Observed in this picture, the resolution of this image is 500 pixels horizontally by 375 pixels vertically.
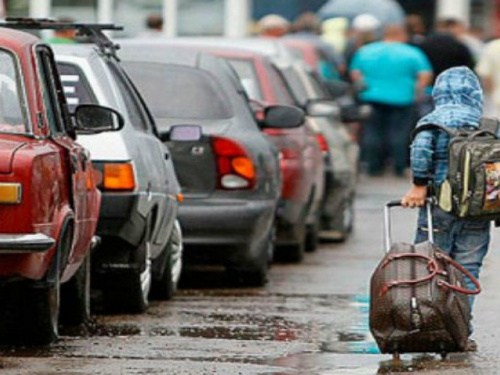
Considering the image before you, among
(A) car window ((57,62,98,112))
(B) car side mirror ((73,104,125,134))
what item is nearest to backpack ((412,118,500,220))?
(B) car side mirror ((73,104,125,134))

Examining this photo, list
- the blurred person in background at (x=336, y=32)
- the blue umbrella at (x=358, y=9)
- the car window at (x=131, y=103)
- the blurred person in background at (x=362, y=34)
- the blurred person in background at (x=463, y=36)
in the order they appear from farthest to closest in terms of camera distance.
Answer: the blue umbrella at (x=358, y=9) → the blurred person in background at (x=336, y=32) → the blurred person in background at (x=362, y=34) → the blurred person in background at (x=463, y=36) → the car window at (x=131, y=103)

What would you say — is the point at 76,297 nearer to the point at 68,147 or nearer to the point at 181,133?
the point at 68,147

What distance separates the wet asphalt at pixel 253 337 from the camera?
995 cm

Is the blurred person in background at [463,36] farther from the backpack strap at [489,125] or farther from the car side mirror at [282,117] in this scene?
the backpack strap at [489,125]

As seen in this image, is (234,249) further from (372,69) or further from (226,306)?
(372,69)

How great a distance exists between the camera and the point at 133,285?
12.2m

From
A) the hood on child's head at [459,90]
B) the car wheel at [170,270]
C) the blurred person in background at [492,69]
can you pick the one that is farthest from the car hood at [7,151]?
the blurred person in background at [492,69]

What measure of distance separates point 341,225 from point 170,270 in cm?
609

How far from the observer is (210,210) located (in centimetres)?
1387

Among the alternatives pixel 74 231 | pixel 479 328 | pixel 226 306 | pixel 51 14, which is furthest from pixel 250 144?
pixel 51 14

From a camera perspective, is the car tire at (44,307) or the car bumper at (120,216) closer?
the car tire at (44,307)

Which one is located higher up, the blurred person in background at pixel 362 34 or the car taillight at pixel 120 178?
the car taillight at pixel 120 178

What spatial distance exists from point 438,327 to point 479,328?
78.2 inches

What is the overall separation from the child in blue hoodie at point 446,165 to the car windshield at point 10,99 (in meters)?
1.93
